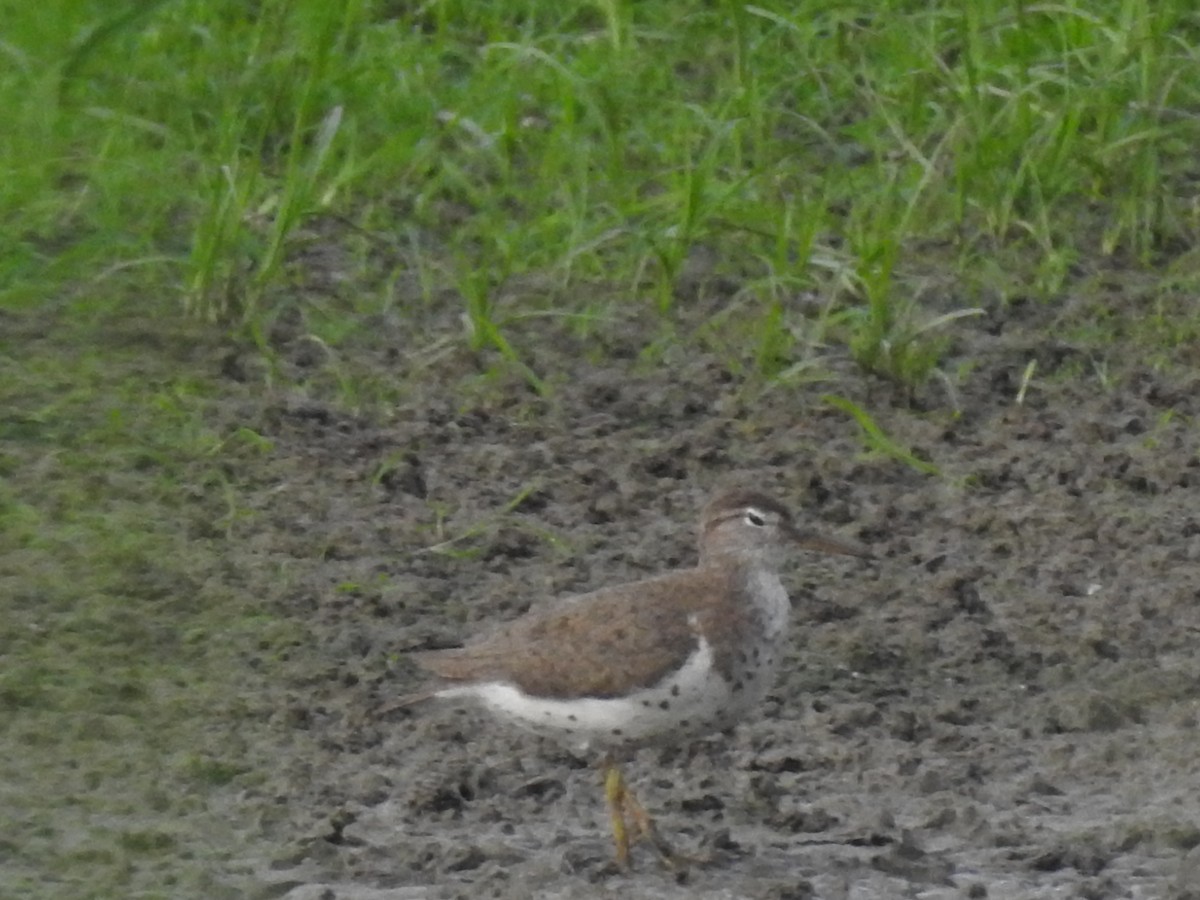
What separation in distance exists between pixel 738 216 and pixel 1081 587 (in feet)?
6.80

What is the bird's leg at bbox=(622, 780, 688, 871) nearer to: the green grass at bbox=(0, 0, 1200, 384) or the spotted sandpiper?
the spotted sandpiper

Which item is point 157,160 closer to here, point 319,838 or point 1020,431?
point 1020,431

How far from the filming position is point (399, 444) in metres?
7.76

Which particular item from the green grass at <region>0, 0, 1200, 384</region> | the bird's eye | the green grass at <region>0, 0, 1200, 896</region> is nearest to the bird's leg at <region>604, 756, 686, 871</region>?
the bird's eye

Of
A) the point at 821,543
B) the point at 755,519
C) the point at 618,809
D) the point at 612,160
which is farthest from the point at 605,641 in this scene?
the point at 612,160

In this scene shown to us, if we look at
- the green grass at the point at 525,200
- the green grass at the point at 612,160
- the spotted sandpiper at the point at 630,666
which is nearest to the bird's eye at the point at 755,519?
the spotted sandpiper at the point at 630,666

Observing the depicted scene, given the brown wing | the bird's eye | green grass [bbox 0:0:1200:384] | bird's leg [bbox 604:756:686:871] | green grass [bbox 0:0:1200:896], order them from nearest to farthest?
bird's leg [bbox 604:756:686:871], the brown wing, the bird's eye, green grass [bbox 0:0:1200:896], green grass [bbox 0:0:1200:384]

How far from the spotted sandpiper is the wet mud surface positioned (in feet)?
0.73

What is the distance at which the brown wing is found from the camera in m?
5.82

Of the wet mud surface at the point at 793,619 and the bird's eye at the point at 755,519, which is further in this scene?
the bird's eye at the point at 755,519

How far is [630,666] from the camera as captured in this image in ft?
19.0

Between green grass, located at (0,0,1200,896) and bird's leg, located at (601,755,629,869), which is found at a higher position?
green grass, located at (0,0,1200,896)

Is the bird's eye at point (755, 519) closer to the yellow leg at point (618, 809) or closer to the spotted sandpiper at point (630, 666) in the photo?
the spotted sandpiper at point (630, 666)

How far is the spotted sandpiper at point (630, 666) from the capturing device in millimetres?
5770
